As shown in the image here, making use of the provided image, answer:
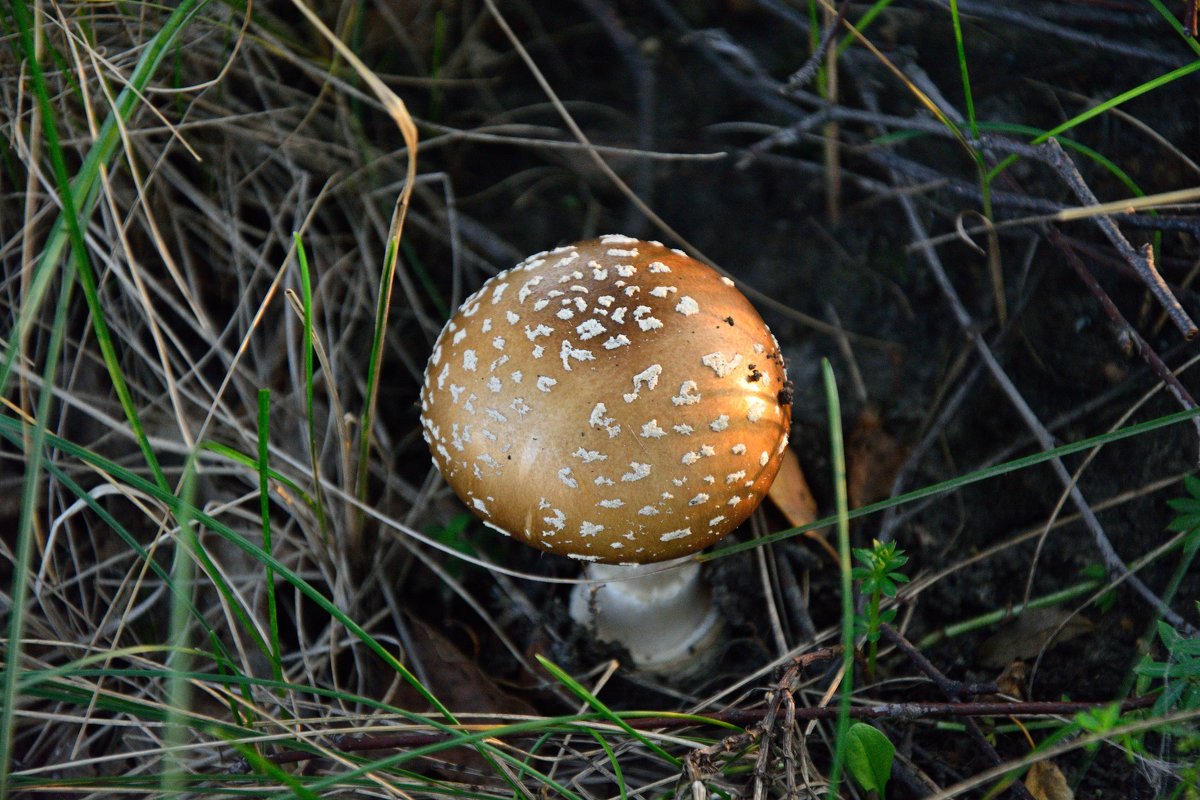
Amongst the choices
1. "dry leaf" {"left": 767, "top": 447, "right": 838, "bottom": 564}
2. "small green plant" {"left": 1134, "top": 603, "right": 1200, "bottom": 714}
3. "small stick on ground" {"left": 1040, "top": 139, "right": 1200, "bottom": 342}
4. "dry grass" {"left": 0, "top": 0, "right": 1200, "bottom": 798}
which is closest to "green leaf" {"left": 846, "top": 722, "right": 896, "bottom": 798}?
"dry grass" {"left": 0, "top": 0, "right": 1200, "bottom": 798}

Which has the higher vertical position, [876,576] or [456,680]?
[876,576]

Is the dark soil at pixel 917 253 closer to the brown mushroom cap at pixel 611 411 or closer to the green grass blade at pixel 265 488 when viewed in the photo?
the brown mushroom cap at pixel 611 411

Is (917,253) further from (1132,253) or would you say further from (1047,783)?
(1047,783)

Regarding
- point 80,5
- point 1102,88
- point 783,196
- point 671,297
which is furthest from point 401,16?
point 1102,88

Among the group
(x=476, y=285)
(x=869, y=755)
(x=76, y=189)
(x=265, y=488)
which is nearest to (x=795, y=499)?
(x=869, y=755)

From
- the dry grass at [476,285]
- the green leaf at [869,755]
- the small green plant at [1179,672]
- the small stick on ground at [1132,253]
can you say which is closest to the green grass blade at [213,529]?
the dry grass at [476,285]

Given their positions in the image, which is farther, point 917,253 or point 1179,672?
point 917,253

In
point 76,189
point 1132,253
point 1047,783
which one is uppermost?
point 76,189
